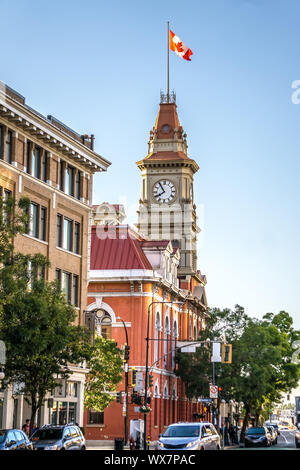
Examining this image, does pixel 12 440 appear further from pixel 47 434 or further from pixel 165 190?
pixel 165 190

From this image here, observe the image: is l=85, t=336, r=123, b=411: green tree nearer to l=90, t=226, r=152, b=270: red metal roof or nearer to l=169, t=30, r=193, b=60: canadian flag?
l=90, t=226, r=152, b=270: red metal roof

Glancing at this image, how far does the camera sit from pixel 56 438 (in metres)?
35.2

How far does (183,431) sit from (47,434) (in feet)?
18.4

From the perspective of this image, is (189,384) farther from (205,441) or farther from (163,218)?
(205,441)

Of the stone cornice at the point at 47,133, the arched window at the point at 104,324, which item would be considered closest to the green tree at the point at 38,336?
the stone cornice at the point at 47,133

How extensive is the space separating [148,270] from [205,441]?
3924cm

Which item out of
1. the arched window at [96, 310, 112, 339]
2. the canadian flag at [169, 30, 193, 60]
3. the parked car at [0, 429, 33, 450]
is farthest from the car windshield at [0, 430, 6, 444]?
the canadian flag at [169, 30, 193, 60]

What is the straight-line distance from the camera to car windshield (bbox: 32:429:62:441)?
3525 centimetres

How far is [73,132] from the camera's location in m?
55.7

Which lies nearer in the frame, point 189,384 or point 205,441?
point 205,441

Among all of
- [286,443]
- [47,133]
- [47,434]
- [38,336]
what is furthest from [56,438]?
[286,443]

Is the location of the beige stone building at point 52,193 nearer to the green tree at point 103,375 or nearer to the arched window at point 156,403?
the green tree at point 103,375

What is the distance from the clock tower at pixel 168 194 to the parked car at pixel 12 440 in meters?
69.8
